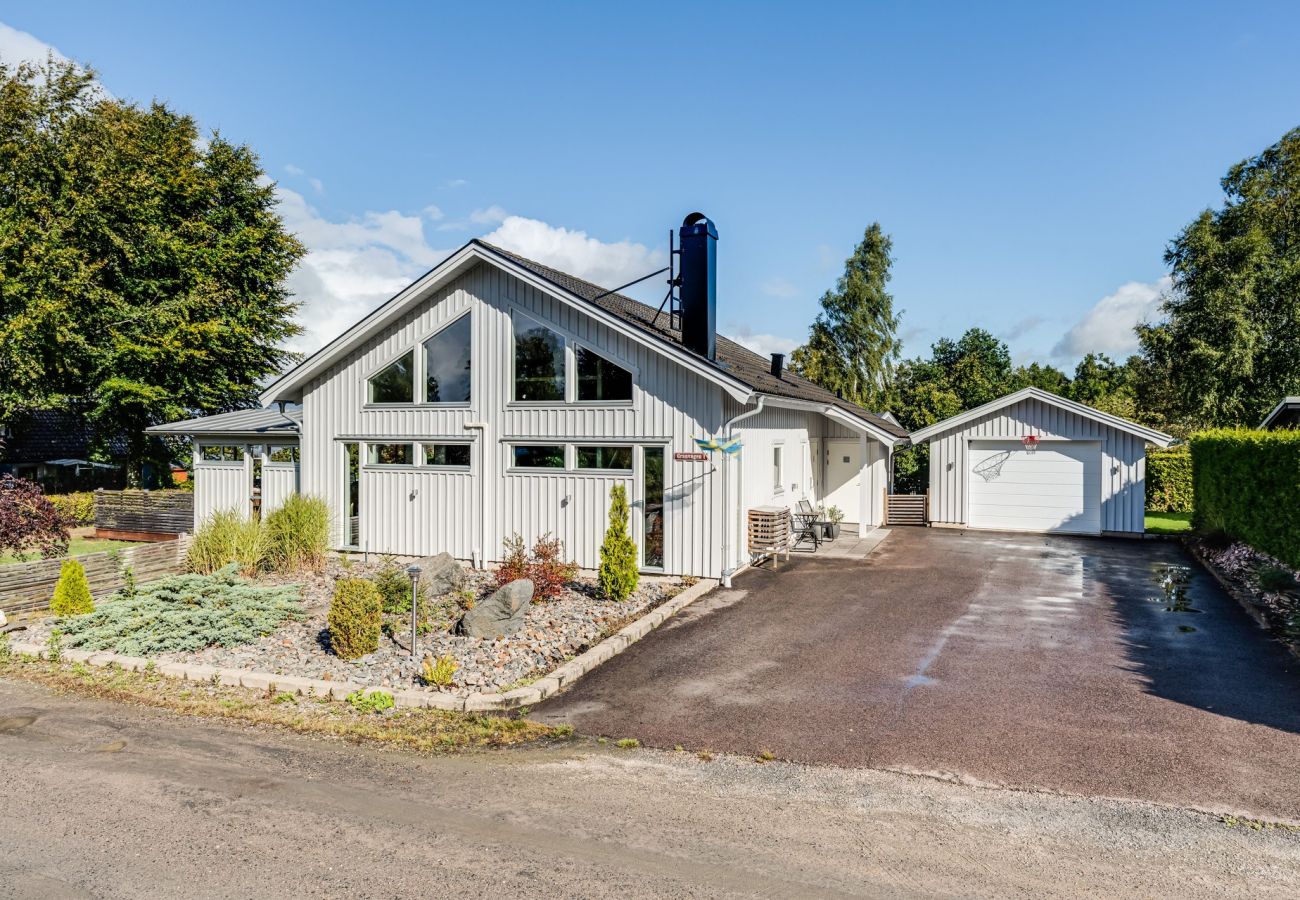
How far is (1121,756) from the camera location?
5.96 meters

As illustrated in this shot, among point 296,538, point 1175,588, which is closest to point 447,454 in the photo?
point 296,538

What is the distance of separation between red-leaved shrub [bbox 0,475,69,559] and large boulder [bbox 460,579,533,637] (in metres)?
8.58

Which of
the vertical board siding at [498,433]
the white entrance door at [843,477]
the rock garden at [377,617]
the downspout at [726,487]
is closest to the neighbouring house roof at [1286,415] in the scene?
the white entrance door at [843,477]

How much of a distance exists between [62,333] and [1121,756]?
93.2 ft

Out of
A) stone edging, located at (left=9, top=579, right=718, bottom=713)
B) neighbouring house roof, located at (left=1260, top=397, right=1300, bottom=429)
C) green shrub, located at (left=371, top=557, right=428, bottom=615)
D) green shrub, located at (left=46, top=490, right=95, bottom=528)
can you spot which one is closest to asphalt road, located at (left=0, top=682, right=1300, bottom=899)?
stone edging, located at (left=9, top=579, right=718, bottom=713)

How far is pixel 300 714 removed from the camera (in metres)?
7.32

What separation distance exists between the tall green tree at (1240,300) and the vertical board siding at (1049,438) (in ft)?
42.1

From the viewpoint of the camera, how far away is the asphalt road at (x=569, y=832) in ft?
14.1

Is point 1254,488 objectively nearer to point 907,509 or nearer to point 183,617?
point 907,509

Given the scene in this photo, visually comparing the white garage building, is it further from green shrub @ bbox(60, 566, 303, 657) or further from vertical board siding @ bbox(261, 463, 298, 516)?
green shrub @ bbox(60, 566, 303, 657)

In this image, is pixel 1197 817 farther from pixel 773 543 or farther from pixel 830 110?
pixel 830 110

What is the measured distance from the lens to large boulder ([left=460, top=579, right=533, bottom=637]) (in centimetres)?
948

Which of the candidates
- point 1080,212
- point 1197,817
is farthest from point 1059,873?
point 1080,212

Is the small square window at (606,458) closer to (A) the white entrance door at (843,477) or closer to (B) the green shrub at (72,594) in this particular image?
(B) the green shrub at (72,594)
